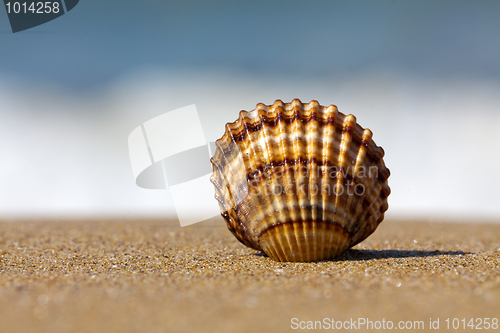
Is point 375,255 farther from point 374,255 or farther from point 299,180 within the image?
point 299,180

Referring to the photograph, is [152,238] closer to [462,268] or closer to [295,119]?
[295,119]

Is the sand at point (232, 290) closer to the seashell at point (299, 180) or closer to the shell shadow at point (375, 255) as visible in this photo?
the shell shadow at point (375, 255)

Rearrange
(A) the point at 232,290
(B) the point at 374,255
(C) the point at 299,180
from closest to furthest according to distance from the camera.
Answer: (A) the point at 232,290
(C) the point at 299,180
(B) the point at 374,255

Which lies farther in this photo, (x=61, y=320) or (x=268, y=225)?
(x=268, y=225)

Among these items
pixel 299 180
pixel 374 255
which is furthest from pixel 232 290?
pixel 374 255

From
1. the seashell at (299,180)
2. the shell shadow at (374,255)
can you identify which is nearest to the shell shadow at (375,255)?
the shell shadow at (374,255)

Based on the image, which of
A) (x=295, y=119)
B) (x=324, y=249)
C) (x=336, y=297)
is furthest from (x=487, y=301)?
(x=295, y=119)
